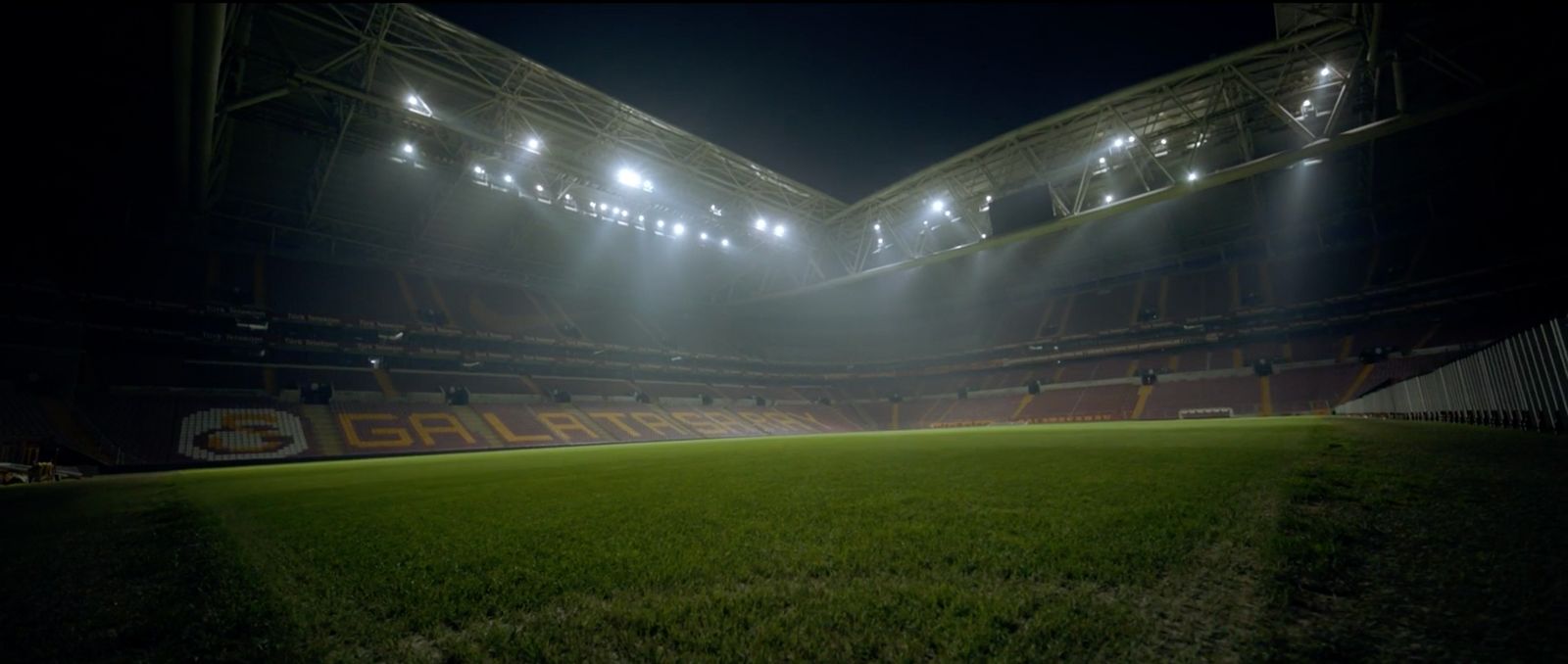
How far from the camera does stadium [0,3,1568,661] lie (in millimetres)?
1753

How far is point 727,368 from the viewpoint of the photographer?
3566cm

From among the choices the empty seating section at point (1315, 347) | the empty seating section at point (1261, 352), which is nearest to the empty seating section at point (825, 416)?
the empty seating section at point (1261, 352)

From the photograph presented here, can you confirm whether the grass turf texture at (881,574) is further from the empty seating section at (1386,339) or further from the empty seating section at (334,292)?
the empty seating section at (1386,339)

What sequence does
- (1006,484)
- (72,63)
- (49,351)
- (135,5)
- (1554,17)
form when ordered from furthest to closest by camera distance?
(49,351), (1554,17), (72,63), (135,5), (1006,484)

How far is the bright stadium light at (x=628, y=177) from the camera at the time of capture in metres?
20.0

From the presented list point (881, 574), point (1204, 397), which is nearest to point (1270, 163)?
point (1204, 397)

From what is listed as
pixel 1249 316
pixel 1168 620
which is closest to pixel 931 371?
pixel 1249 316

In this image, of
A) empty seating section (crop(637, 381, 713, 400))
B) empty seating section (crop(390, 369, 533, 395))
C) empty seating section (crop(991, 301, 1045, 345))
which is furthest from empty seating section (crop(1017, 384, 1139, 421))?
empty seating section (crop(390, 369, 533, 395))

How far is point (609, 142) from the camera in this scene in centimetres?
1861

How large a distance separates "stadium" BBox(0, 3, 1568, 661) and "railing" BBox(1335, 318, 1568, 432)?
96 mm

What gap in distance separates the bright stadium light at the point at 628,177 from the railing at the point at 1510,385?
72.0 ft

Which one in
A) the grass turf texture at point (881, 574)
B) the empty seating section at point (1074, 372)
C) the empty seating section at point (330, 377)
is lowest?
the grass turf texture at point (881, 574)

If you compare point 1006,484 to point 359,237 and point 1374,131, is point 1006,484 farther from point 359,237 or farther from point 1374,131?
point 359,237

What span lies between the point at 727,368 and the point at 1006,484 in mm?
32284
